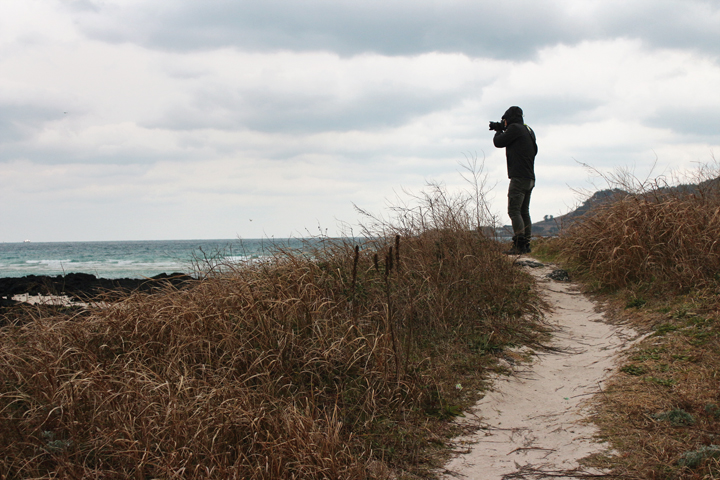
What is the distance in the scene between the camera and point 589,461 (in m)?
2.91

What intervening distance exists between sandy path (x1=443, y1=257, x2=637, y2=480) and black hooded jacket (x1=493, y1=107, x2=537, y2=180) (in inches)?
132

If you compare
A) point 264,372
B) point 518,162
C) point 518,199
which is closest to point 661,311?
point 518,199

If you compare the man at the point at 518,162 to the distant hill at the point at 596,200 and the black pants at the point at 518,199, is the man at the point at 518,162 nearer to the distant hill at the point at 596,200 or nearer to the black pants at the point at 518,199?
the black pants at the point at 518,199

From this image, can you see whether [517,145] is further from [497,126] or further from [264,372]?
[264,372]

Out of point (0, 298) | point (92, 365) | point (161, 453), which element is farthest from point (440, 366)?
point (0, 298)

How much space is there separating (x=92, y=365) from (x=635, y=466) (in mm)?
3714

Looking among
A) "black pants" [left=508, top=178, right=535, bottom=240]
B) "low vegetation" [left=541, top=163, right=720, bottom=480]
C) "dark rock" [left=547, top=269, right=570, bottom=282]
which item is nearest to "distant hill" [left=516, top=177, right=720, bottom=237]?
"low vegetation" [left=541, top=163, right=720, bottom=480]

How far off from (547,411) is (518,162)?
5.71 meters

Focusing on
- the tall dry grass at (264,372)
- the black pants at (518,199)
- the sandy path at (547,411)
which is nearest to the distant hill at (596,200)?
the black pants at (518,199)

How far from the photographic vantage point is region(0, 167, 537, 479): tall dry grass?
2.84 metres

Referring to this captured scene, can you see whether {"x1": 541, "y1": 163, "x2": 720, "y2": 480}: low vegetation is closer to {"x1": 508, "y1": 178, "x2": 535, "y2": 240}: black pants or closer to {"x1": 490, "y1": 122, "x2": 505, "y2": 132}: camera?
{"x1": 508, "y1": 178, "x2": 535, "y2": 240}: black pants

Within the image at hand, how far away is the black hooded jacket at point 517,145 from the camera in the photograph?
28.2 feet

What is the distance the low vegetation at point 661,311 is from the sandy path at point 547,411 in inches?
8.1

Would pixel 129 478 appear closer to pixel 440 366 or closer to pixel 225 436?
pixel 225 436
